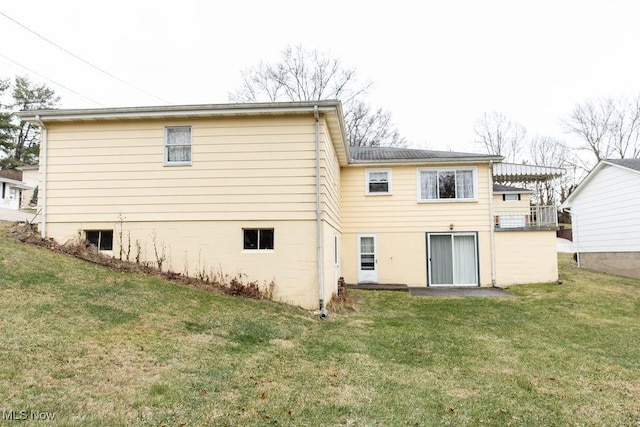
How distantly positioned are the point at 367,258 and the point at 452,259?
9.78 ft

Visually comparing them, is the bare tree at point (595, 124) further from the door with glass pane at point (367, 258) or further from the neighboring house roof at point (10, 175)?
the neighboring house roof at point (10, 175)

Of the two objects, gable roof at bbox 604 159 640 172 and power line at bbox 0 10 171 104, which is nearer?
power line at bbox 0 10 171 104

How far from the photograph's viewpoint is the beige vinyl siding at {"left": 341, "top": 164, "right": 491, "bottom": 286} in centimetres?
1384

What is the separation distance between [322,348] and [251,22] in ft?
51.4

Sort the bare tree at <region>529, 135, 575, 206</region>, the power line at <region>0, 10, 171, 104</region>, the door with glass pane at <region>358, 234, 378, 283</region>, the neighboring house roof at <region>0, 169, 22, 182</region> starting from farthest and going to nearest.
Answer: the bare tree at <region>529, 135, 575, 206</region>
the neighboring house roof at <region>0, 169, 22, 182</region>
the door with glass pane at <region>358, 234, 378, 283</region>
the power line at <region>0, 10, 171, 104</region>

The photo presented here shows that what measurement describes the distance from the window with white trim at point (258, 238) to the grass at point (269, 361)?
1.44m

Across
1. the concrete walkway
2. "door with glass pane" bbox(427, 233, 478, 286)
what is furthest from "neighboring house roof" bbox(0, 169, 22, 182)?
"door with glass pane" bbox(427, 233, 478, 286)

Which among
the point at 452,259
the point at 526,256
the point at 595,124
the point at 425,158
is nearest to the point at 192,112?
the point at 425,158

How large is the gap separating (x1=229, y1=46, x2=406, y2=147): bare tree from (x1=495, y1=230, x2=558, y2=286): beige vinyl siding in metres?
17.5

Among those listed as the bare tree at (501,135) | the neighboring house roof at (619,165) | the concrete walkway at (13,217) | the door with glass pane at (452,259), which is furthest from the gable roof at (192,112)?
the bare tree at (501,135)

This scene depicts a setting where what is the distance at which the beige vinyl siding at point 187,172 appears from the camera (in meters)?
8.98

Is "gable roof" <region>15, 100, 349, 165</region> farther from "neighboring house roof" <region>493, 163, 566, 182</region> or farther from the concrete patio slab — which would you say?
"neighboring house roof" <region>493, 163, 566, 182</region>

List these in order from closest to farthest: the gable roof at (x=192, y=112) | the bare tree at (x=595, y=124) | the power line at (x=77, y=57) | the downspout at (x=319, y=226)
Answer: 1. the downspout at (x=319, y=226)
2. the gable roof at (x=192, y=112)
3. the power line at (x=77, y=57)
4. the bare tree at (x=595, y=124)

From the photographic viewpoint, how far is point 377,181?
14.3m
